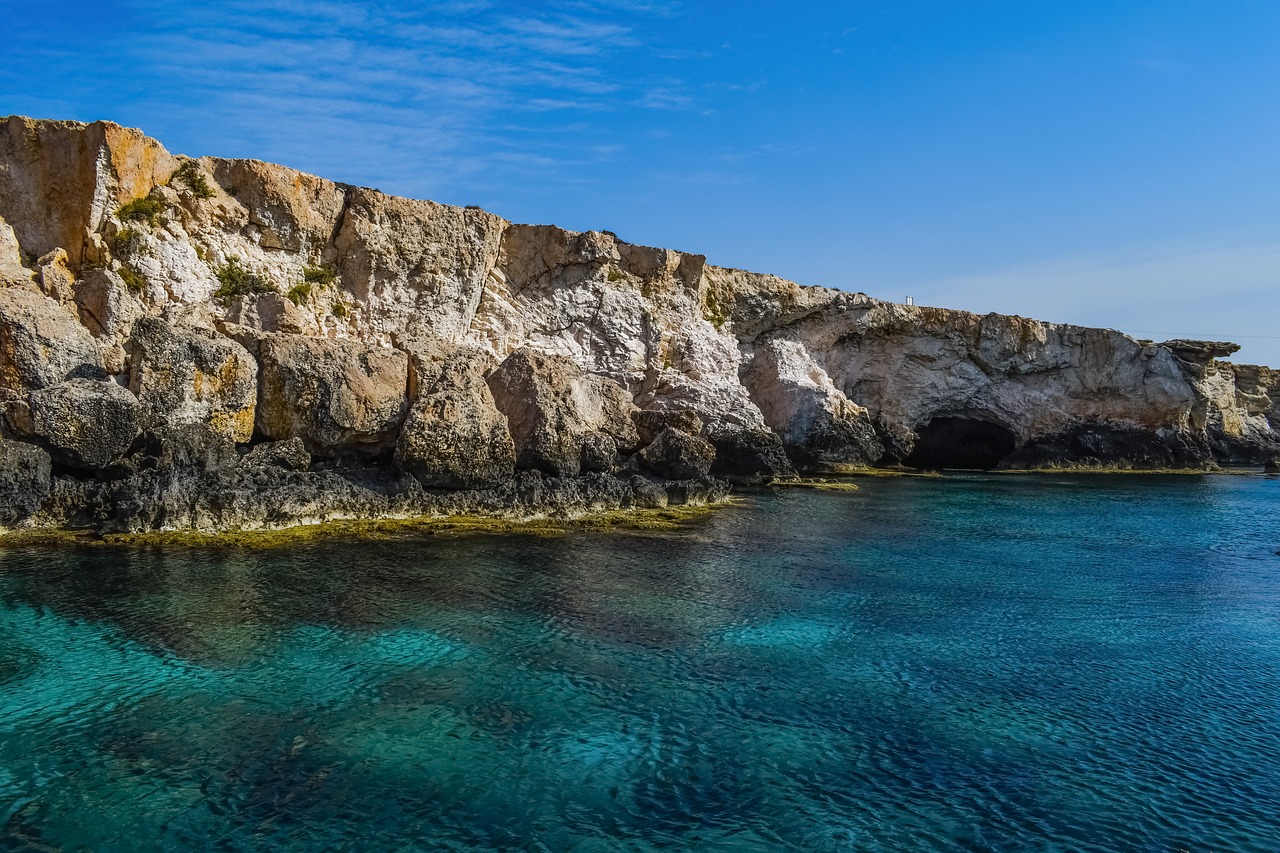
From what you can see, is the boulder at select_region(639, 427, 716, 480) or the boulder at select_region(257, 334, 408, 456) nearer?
the boulder at select_region(257, 334, 408, 456)

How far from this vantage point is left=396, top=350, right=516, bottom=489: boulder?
21.0 meters

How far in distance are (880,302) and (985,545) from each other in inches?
920

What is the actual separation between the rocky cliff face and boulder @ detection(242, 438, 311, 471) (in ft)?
0.15

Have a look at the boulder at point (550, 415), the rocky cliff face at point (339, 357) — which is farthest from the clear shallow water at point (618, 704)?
the boulder at point (550, 415)

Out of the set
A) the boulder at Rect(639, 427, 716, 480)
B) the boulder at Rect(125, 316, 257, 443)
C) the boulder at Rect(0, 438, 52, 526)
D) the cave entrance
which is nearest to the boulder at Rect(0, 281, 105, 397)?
the boulder at Rect(125, 316, 257, 443)

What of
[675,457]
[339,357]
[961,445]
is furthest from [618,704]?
[961,445]

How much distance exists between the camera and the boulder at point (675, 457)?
26.7 m

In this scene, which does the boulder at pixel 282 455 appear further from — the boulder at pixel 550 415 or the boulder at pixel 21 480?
the boulder at pixel 550 415

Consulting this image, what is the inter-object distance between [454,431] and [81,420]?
26.4 ft

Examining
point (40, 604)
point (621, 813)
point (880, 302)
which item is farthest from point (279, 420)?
point (880, 302)

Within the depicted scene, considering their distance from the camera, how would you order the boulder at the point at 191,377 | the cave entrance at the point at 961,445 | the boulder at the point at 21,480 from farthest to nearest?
1. the cave entrance at the point at 961,445
2. the boulder at the point at 191,377
3. the boulder at the point at 21,480

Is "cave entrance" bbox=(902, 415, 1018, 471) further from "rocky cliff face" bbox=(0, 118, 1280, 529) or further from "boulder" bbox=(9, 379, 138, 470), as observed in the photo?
"boulder" bbox=(9, 379, 138, 470)

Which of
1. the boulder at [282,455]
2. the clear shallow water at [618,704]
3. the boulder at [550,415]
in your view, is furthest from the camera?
the boulder at [550,415]

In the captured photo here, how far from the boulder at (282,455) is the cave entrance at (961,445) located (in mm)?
38455
